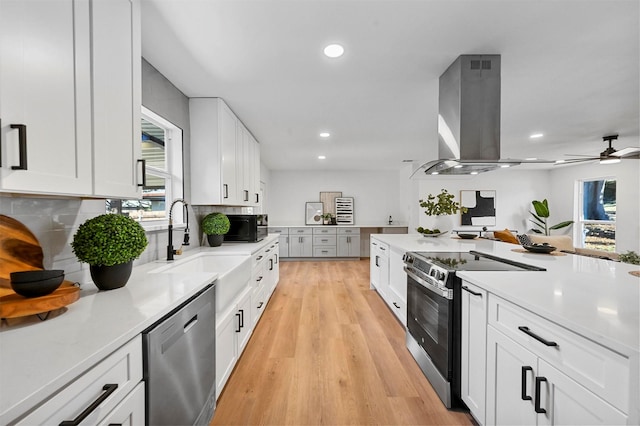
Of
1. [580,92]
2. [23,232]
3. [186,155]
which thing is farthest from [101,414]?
[580,92]

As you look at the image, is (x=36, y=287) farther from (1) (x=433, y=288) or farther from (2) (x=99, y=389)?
(1) (x=433, y=288)

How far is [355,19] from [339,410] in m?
2.31

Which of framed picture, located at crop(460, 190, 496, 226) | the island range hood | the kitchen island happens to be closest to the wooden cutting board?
the kitchen island

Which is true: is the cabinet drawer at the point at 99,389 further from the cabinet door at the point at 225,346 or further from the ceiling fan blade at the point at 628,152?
the ceiling fan blade at the point at 628,152

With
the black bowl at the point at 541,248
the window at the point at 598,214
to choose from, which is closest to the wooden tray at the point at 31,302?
the black bowl at the point at 541,248

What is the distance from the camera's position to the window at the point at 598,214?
19.4ft

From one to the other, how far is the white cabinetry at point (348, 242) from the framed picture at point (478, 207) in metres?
2.78

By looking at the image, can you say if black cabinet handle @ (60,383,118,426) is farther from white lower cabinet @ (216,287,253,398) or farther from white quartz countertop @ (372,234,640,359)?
white quartz countertop @ (372,234,640,359)

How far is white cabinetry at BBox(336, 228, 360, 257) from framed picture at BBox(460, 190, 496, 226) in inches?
110

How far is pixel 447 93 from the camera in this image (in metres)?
2.25

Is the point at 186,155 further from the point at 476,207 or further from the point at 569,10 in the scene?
the point at 476,207

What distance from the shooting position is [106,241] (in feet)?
3.93

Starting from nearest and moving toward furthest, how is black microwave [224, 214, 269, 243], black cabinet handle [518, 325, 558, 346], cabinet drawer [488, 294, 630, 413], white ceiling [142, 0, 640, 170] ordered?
cabinet drawer [488, 294, 630, 413] → black cabinet handle [518, 325, 558, 346] → white ceiling [142, 0, 640, 170] → black microwave [224, 214, 269, 243]

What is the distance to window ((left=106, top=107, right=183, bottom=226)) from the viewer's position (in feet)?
7.42
